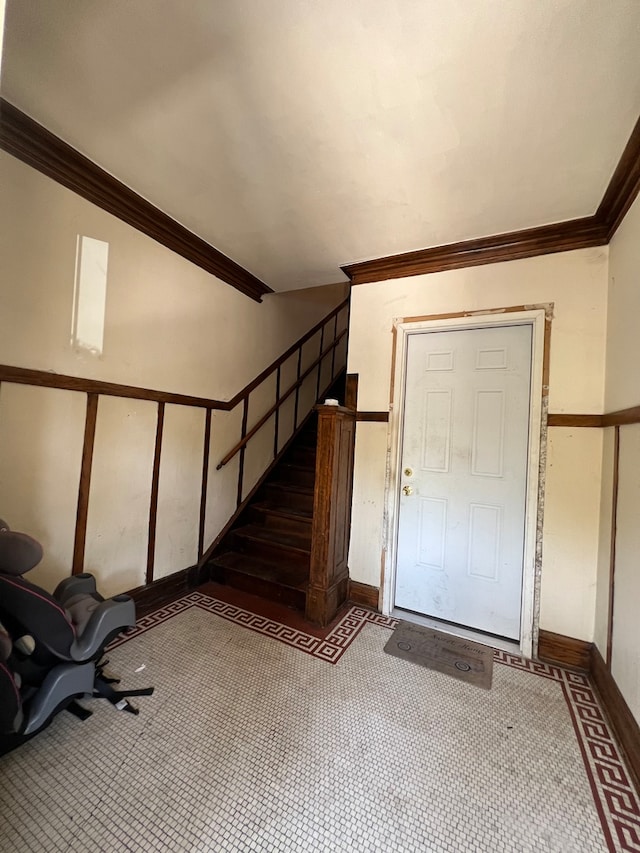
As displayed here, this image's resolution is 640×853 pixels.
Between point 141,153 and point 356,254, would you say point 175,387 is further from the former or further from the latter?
point 356,254

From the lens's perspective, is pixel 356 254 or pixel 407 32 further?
pixel 356 254

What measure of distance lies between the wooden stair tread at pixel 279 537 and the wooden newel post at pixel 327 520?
1.57 feet

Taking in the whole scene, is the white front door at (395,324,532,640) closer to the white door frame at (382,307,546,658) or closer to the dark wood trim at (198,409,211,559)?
the white door frame at (382,307,546,658)

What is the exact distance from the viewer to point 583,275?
201 cm

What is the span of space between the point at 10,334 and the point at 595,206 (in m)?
3.05

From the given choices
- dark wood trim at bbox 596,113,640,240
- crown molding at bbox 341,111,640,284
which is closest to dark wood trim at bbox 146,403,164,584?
crown molding at bbox 341,111,640,284

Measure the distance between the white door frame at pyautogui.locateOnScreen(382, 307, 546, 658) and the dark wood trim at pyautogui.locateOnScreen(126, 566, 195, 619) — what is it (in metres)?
1.48

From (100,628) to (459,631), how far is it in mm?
2065

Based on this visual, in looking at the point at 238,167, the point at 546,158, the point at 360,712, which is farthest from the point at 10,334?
the point at 546,158

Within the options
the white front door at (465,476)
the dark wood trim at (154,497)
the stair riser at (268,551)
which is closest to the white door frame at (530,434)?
the white front door at (465,476)

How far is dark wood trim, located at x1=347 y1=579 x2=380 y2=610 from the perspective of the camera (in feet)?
8.14

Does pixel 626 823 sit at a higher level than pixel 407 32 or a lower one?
lower

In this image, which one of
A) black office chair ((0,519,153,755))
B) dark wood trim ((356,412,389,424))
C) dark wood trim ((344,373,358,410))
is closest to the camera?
black office chair ((0,519,153,755))

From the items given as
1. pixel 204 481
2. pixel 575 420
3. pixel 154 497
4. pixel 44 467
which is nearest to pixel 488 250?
pixel 575 420
